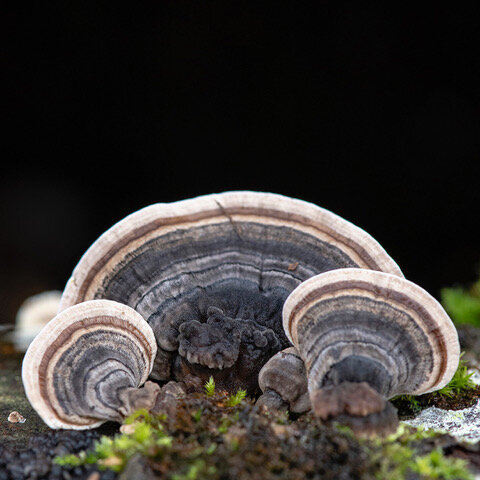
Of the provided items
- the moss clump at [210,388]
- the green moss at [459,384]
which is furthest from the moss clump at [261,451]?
the green moss at [459,384]

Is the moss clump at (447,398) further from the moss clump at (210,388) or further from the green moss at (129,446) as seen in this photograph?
the green moss at (129,446)

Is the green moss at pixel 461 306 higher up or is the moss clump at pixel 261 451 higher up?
the green moss at pixel 461 306

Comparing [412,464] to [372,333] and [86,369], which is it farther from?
[86,369]

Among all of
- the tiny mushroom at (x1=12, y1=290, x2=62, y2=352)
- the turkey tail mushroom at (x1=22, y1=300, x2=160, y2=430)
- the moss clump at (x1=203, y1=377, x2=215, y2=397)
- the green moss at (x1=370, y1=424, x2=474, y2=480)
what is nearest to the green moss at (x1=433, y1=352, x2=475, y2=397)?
the green moss at (x1=370, y1=424, x2=474, y2=480)

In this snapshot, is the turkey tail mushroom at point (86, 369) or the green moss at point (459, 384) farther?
the green moss at point (459, 384)

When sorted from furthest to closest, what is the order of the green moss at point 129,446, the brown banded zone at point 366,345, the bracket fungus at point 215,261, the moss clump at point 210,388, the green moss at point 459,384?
1. the green moss at point 459,384
2. the bracket fungus at point 215,261
3. the moss clump at point 210,388
4. the brown banded zone at point 366,345
5. the green moss at point 129,446

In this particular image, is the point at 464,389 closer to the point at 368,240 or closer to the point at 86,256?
the point at 368,240

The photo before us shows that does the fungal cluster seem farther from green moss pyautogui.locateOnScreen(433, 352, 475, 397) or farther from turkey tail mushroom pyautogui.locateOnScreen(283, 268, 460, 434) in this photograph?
green moss pyautogui.locateOnScreen(433, 352, 475, 397)
